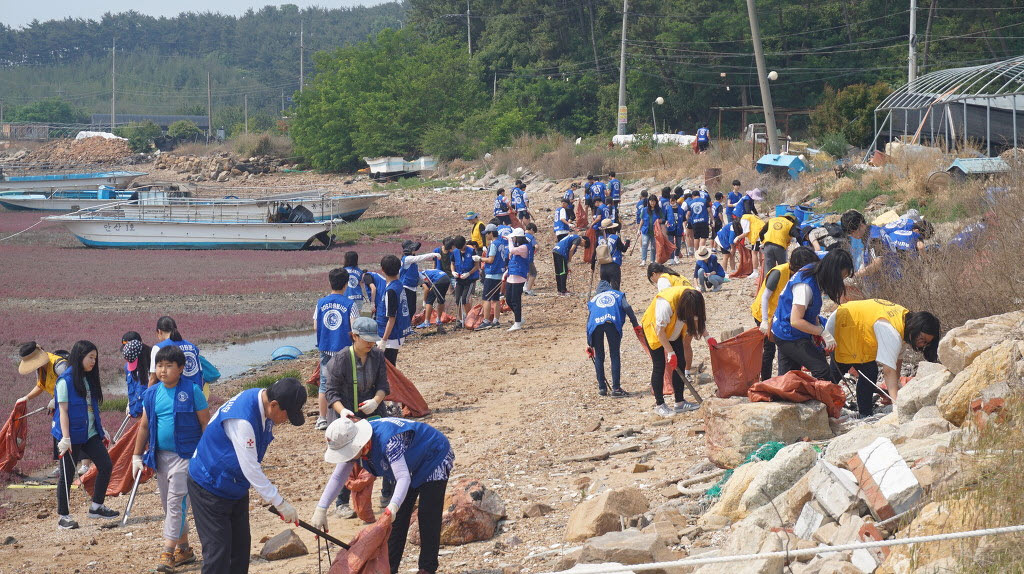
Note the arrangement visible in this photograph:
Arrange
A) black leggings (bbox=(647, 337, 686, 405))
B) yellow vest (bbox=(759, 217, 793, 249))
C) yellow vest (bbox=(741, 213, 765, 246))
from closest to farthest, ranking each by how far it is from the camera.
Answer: black leggings (bbox=(647, 337, 686, 405)), yellow vest (bbox=(759, 217, 793, 249)), yellow vest (bbox=(741, 213, 765, 246))

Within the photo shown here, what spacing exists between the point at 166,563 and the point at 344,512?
4.83ft

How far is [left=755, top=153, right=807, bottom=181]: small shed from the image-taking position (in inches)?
1075

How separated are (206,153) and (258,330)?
7014 cm

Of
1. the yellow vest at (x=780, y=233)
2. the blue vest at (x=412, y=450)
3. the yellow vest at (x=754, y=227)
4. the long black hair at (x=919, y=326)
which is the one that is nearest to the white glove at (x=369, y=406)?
the blue vest at (x=412, y=450)

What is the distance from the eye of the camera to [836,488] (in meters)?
5.71

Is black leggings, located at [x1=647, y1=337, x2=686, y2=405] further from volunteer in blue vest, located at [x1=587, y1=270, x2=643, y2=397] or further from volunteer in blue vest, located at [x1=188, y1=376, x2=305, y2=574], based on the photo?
volunteer in blue vest, located at [x1=188, y1=376, x2=305, y2=574]

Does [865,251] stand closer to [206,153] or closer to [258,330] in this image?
[258,330]

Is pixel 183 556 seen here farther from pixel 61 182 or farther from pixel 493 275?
pixel 61 182

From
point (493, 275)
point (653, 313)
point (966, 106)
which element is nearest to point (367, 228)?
point (966, 106)

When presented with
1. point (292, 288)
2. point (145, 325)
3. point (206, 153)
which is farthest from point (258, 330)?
point (206, 153)

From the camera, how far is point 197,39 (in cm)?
18312

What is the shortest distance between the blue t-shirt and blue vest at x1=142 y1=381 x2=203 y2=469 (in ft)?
0.07

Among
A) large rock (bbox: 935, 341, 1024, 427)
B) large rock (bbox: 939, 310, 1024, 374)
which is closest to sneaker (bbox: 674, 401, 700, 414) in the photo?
large rock (bbox: 939, 310, 1024, 374)

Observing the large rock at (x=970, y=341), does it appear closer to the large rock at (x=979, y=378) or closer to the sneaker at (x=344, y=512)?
the large rock at (x=979, y=378)
